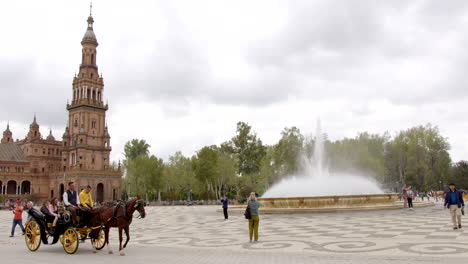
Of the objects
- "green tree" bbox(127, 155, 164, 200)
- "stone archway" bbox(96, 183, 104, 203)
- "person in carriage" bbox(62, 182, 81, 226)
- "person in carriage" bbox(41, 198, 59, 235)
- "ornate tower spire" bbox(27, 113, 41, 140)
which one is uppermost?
"ornate tower spire" bbox(27, 113, 41, 140)

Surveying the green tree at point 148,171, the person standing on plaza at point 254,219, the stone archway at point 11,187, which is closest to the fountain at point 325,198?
the person standing on plaza at point 254,219

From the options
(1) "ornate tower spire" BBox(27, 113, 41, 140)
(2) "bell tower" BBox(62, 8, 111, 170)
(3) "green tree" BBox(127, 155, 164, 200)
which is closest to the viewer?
(3) "green tree" BBox(127, 155, 164, 200)

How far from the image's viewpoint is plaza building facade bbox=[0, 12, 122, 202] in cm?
8725

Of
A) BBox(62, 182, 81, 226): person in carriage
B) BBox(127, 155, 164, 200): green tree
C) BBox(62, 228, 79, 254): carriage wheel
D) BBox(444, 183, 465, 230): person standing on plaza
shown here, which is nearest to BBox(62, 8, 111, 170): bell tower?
BBox(127, 155, 164, 200): green tree

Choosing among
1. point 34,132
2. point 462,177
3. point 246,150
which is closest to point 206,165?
point 246,150

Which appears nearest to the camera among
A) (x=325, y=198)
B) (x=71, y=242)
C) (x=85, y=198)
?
(x=71, y=242)

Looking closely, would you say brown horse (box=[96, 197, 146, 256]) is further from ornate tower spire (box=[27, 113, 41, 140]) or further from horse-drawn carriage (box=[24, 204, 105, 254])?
ornate tower spire (box=[27, 113, 41, 140])

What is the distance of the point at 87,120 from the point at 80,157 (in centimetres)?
834

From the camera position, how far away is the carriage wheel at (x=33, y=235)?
1197 cm

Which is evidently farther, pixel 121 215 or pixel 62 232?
pixel 62 232

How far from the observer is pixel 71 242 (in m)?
11.4

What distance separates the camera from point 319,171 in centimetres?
3941

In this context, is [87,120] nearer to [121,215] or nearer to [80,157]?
[80,157]

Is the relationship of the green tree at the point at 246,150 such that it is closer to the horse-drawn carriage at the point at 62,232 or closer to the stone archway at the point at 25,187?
the stone archway at the point at 25,187
